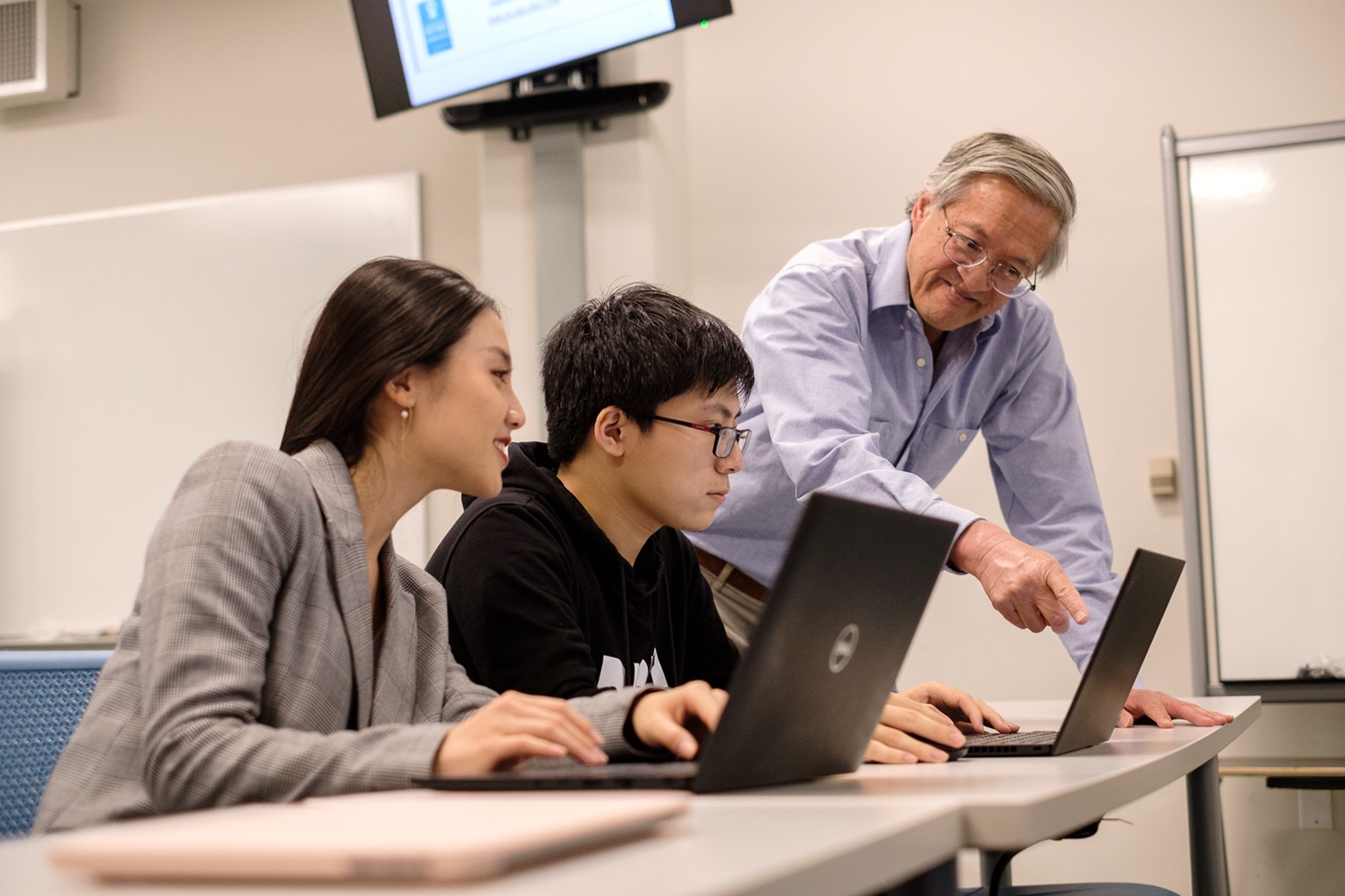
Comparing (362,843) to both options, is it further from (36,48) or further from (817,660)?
(36,48)

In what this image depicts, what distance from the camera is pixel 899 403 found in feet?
6.64

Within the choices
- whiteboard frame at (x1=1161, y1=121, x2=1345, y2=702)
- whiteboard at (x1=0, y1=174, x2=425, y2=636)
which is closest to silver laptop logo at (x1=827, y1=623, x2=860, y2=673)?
whiteboard frame at (x1=1161, y1=121, x2=1345, y2=702)

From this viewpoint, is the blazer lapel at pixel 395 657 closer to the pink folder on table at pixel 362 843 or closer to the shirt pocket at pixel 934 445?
the pink folder on table at pixel 362 843

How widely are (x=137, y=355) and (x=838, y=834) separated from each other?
3547mm

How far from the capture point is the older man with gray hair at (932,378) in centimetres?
174

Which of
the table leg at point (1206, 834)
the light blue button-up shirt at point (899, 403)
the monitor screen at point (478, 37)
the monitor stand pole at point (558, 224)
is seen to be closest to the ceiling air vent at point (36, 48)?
the monitor screen at point (478, 37)

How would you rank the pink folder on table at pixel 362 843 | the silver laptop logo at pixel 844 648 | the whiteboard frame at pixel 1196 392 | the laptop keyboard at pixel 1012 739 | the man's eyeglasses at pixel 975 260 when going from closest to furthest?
1. the pink folder on table at pixel 362 843
2. the silver laptop logo at pixel 844 648
3. the laptop keyboard at pixel 1012 739
4. the man's eyeglasses at pixel 975 260
5. the whiteboard frame at pixel 1196 392

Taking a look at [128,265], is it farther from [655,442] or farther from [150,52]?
[655,442]

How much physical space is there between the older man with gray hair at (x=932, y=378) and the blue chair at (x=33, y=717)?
2.89 ft

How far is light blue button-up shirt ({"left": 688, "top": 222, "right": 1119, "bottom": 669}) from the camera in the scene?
177 centimetres

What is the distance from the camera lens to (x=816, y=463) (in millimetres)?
1620

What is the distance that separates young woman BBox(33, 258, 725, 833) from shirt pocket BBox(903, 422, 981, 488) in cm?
103

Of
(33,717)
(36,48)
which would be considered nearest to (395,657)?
(33,717)

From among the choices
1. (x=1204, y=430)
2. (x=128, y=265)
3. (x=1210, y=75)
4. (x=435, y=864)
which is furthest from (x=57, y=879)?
(x=128, y=265)
